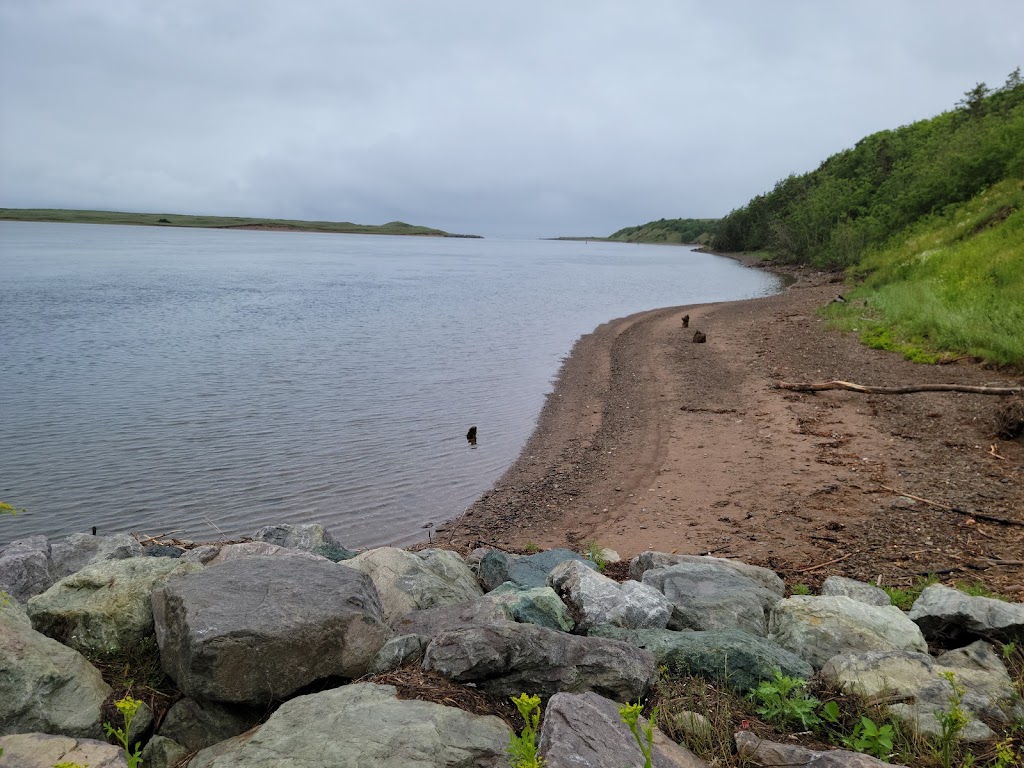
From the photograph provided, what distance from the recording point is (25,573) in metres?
6.35

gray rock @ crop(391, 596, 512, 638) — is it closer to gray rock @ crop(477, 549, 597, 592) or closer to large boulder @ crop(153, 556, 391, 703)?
large boulder @ crop(153, 556, 391, 703)

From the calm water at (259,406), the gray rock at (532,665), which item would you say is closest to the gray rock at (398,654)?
the gray rock at (532,665)

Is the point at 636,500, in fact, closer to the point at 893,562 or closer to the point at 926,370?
the point at 893,562

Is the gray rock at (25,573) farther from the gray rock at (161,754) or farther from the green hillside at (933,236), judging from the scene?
the green hillside at (933,236)

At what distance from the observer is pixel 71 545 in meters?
7.77

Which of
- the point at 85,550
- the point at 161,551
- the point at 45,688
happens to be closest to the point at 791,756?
the point at 45,688

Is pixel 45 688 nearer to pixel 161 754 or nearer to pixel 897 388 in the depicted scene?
pixel 161 754

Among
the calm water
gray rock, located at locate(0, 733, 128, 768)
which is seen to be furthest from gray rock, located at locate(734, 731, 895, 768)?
the calm water

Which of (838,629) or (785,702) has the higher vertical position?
(785,702)

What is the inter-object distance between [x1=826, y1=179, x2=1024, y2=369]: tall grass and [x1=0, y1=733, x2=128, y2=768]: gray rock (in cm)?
1800

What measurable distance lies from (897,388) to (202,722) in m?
15.5

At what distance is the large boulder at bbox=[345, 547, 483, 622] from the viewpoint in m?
5.71

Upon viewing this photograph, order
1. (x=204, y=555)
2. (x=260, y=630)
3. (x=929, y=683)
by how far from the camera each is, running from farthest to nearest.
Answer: (x=204, y=555) < (x=929, y=683) < (x=260, y=630)

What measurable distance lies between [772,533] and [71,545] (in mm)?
8501
